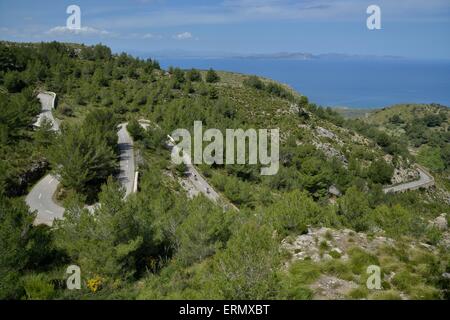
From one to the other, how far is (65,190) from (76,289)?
74.9ft

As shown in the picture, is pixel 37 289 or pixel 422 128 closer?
pixel 37 289

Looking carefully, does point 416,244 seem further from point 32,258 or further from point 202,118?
point 202,118

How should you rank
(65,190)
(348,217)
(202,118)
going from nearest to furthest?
(348,217) → (65,190) → (202,118)

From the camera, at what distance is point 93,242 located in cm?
1530

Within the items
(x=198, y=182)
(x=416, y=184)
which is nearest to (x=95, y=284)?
(x=198, y=182)

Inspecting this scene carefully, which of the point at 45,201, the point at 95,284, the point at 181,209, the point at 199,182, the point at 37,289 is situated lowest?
the point at 199,182

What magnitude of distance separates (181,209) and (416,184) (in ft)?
224

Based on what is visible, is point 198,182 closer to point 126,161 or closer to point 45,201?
point 126,161

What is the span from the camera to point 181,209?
23188 millimetres

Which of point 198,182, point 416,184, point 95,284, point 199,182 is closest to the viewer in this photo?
point 95,284

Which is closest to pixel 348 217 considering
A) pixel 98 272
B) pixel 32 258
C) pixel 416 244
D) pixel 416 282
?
pixel 416 244

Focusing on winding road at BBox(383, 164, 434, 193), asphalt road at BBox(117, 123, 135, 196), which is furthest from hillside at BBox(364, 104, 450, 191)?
asphalt road at BBox(117, 123, 135, 196)

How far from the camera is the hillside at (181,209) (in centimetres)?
1316

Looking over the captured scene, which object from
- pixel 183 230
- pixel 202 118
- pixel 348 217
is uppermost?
pixel 202 118
